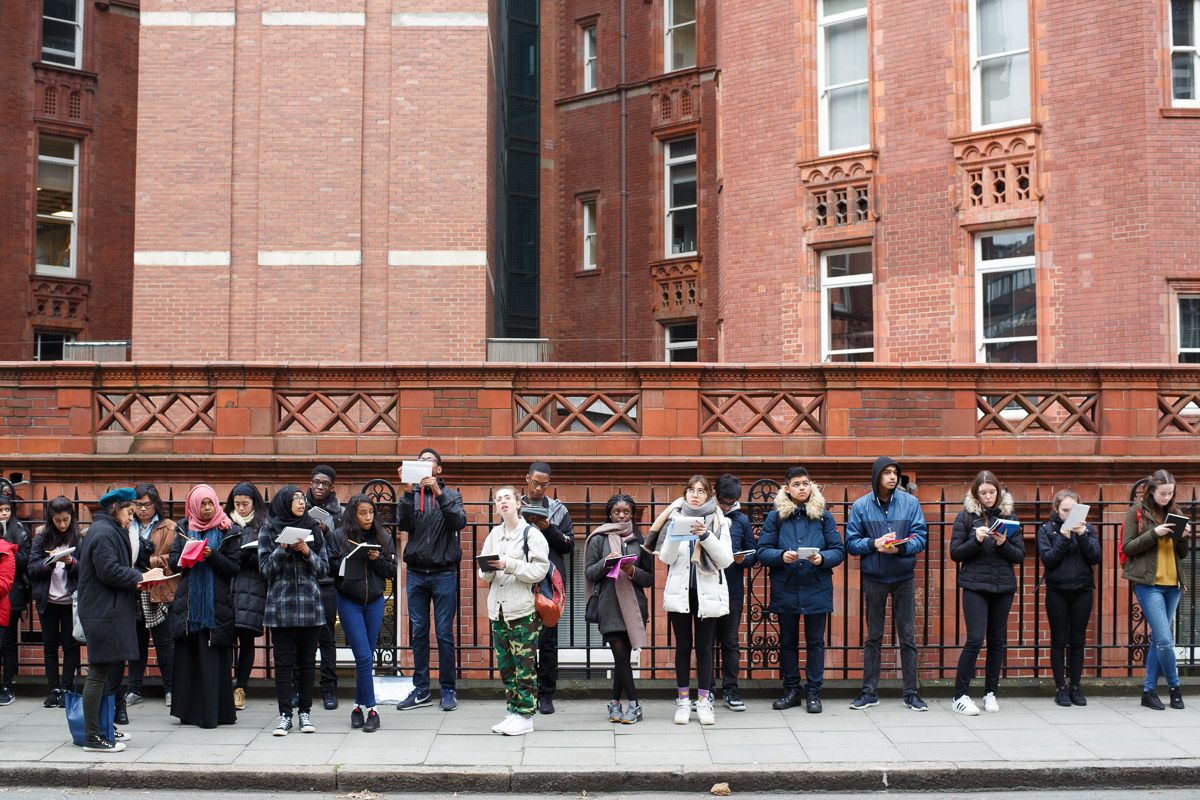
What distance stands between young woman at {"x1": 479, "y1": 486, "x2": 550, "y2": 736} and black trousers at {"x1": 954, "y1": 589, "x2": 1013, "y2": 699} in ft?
11.3

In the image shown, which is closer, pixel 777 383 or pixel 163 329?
pixel 777 383

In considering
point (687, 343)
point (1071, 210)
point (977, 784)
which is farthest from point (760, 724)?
point (687, 343)

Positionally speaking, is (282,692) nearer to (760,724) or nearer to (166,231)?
(760,724)

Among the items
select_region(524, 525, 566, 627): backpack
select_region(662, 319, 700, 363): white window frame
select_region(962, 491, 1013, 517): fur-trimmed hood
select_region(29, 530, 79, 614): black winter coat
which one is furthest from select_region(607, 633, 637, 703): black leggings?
select_region(662, 319, 700, 363): white window frame

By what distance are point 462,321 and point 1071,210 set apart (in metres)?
9.48

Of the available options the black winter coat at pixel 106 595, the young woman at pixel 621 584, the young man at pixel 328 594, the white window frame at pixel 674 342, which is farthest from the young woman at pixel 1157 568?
the white window frame at pixel 674 342

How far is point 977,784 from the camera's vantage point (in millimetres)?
8305

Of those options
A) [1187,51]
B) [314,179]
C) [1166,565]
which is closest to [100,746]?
[1166,565]

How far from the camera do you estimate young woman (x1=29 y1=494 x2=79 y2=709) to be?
10.0 meters

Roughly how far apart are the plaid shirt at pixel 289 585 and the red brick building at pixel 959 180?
11.6 m

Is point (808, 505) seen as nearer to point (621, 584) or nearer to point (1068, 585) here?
point (621, 584)

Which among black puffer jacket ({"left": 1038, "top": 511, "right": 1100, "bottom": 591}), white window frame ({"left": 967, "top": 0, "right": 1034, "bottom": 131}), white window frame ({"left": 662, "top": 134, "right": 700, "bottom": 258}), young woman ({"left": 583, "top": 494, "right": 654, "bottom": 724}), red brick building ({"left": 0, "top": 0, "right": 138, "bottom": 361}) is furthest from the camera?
white window frame ({"left": 662, "top": 134, "right": 700, "bottom": 258})

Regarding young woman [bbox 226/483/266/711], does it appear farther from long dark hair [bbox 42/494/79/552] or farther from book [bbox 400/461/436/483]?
long dark hair [bbox 42/494/79/552]

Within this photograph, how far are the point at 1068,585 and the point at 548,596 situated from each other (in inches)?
168
